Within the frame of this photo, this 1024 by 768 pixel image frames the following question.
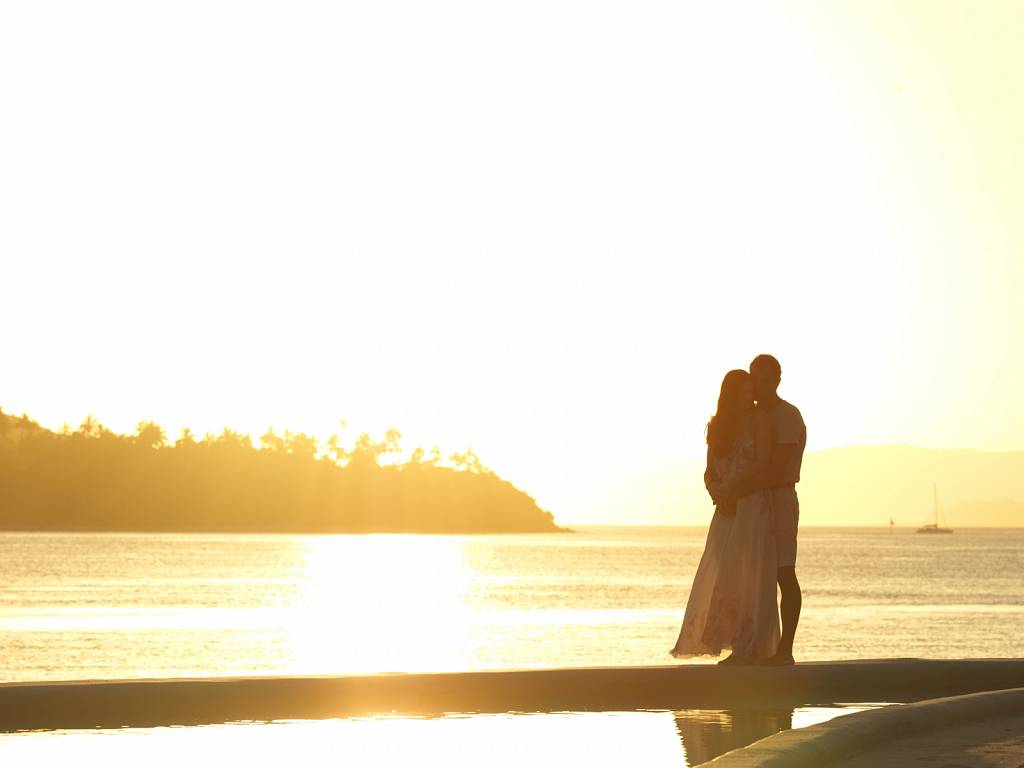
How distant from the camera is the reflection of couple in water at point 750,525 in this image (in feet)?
31.1

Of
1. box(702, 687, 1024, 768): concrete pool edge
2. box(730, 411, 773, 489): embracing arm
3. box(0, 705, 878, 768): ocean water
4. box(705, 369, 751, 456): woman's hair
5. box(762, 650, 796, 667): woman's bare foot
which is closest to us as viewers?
box(702, 687, 1024, 768): concrete pool edge

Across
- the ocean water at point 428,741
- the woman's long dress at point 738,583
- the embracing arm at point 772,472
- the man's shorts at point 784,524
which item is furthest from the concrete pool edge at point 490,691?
the embracing arm at point 772,472

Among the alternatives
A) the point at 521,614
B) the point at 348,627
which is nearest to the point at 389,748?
the point at 348,627

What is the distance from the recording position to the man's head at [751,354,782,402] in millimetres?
9438

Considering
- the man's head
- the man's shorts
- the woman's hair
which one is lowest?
the man's shorts

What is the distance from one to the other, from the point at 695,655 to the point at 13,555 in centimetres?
16593

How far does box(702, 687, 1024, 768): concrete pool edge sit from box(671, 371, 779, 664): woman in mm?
2446

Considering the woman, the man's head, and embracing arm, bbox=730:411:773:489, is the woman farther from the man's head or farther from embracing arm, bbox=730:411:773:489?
the man's head

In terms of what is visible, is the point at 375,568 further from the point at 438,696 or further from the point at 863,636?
the point at 438,696

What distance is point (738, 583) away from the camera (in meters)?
9.62

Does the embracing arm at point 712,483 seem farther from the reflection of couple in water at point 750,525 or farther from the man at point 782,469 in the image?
the man at point 782,469

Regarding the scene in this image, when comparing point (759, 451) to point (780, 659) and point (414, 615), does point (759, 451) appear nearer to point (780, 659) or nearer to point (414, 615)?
point (780, 659)

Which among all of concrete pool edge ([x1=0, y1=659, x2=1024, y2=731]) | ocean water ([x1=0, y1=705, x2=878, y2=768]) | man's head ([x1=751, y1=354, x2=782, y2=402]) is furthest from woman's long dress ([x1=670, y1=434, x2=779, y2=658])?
ocean water ([x1=0, y1=705, x2=878, y2=768])

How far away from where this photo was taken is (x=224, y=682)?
748cm
